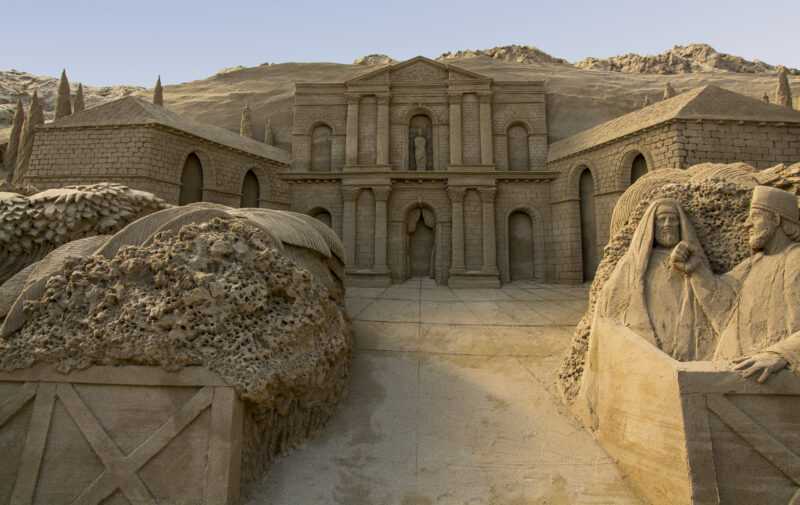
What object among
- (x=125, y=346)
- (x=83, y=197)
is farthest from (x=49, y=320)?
(x=83, y=197)

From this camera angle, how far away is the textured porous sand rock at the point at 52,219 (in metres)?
6.09

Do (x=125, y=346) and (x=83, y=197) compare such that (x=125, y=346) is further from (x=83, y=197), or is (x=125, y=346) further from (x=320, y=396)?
(x=83, y=197)

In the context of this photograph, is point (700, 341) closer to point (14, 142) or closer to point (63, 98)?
point (63, 98)

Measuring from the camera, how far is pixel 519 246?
18469 millimetres

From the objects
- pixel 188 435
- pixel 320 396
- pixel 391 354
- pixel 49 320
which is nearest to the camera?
pixel 188 435

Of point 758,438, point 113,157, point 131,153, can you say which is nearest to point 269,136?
point 131,153

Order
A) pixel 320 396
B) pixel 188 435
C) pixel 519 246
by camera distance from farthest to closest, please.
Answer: pixel 519 246
pixel 320 396
pixel 188 435

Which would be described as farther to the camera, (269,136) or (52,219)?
(269,136)

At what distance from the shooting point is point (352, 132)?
19141 mm

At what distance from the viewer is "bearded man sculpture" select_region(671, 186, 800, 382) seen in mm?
4191

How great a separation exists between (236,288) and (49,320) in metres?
1.99

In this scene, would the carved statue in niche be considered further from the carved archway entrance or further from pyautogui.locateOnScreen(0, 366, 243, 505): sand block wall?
pyautogui.locateOnScreen(0, 366, 243, 505): sand block wall

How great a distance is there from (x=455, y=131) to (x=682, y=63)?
33.7 m

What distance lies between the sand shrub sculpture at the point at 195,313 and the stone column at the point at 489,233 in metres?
12.9
